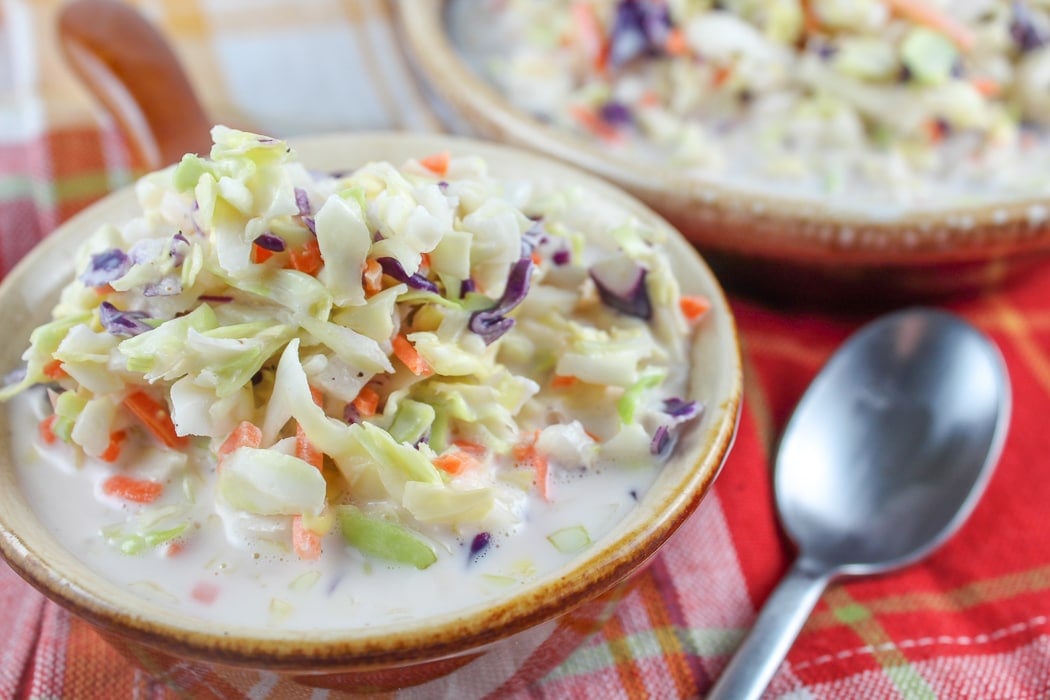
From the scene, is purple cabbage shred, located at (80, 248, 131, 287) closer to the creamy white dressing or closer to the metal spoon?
the creamy white dressing

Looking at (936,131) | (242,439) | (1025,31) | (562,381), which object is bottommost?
(936,131)

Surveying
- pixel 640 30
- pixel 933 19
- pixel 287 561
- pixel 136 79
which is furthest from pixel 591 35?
pixel 287 561

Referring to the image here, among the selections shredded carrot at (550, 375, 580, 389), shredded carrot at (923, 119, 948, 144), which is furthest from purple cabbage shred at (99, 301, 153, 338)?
shredded carrot at (923, 119, 948, 144)

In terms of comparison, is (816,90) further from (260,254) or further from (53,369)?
(53,369)

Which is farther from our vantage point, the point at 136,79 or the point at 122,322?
the point at 136,79

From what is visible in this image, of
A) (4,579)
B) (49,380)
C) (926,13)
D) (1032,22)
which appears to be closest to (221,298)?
(49,380)

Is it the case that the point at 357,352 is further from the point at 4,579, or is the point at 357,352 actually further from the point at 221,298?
the point at 4,579

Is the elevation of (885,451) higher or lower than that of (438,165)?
lower

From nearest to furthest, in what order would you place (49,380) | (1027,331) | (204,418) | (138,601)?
1. (138,601)
2. (204,418)
3. (49,380)
4. (1027,331)
